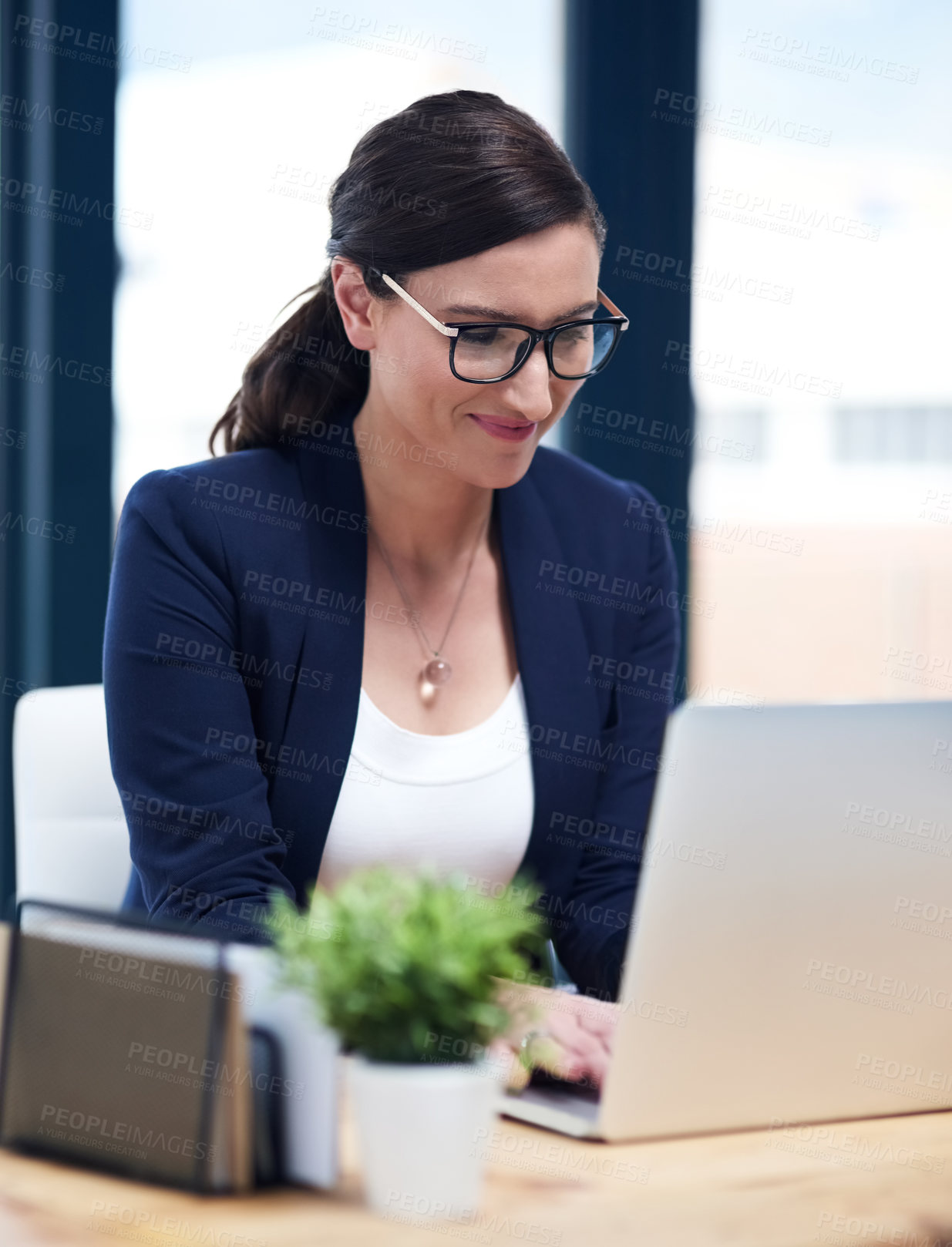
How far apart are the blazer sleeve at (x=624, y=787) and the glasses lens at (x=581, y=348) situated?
34cm

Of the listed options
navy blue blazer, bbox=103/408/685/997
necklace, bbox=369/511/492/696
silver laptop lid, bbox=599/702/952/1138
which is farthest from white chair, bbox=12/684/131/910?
silver laptop lid, bbox=599/702/952/1138

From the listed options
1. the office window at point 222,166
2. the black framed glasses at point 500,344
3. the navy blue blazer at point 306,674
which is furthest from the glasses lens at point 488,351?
the office window at point 222,166

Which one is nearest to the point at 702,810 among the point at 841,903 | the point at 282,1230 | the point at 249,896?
the point at 841,903

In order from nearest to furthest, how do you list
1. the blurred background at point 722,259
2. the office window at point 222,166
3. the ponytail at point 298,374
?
the ponytail at point 298,374, the office window at point 222,166, the blurred background at point 722,259

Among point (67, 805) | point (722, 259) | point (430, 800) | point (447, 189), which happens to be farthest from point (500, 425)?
point (722, 259)

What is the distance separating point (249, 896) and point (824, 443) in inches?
66.2

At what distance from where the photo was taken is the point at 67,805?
63.5 inches

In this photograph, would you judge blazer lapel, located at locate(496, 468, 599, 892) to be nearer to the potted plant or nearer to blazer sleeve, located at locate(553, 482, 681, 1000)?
blazer sleeve, located at locate(553, 482, 681, 1000)

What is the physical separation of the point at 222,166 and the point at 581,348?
1.07m

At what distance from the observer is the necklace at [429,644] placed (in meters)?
1.62

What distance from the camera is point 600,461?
8.81ft

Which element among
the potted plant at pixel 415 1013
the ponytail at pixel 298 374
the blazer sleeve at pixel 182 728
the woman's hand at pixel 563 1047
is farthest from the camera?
the ponytail at pixel 298 374

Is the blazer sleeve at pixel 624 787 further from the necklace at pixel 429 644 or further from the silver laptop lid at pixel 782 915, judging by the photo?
the silver laptop lid at pixel 782 915

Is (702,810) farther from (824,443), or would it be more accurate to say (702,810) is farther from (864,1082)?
(824,443)
